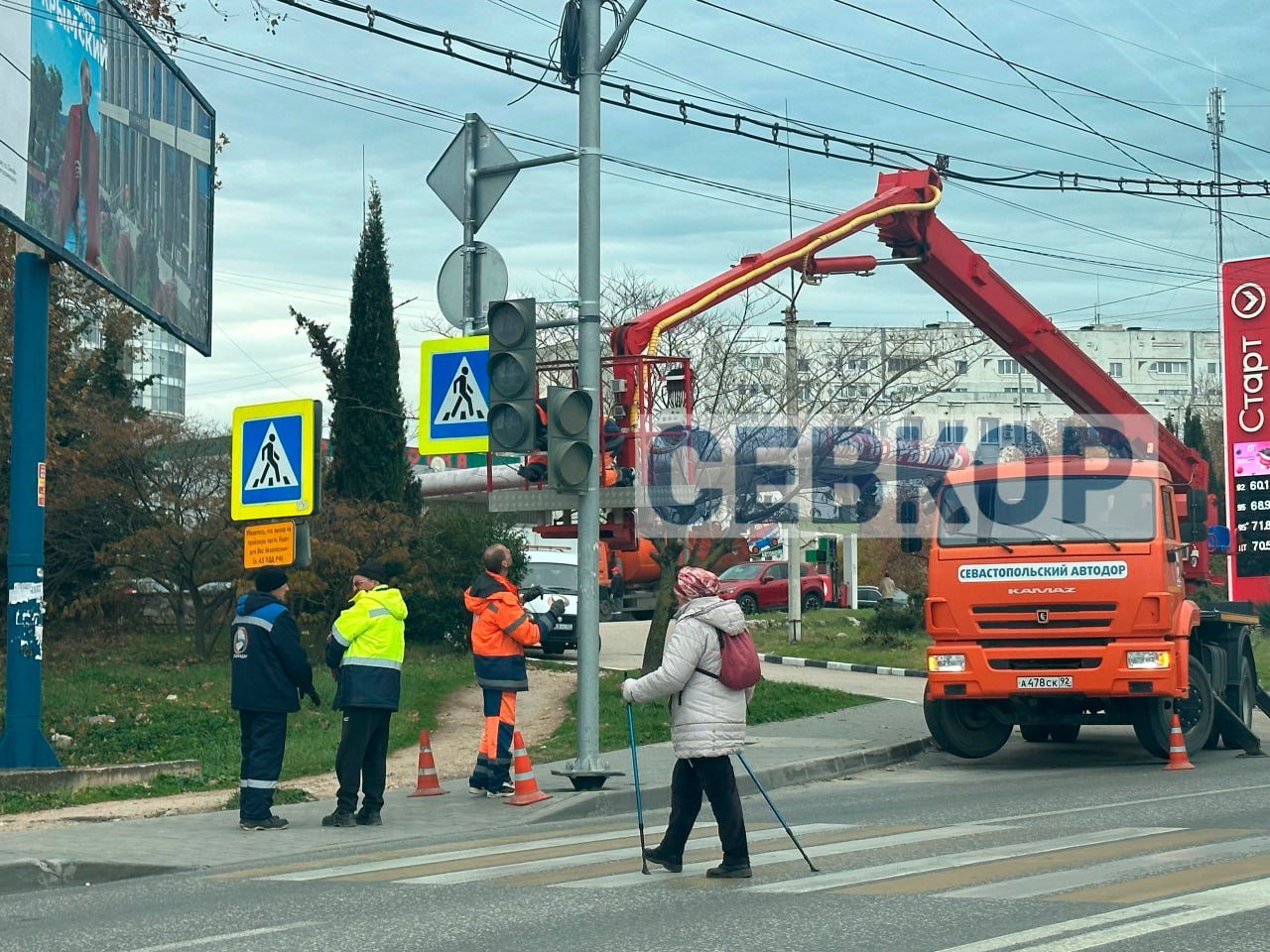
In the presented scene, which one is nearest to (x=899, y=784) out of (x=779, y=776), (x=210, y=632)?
(x=779, y=776)

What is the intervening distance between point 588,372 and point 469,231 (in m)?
1.75

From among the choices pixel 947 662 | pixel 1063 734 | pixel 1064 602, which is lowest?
pixel 1063 734

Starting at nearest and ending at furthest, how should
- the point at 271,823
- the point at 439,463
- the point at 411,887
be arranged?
the point at 411,887 < the point at 271,823 < the point at 439,463

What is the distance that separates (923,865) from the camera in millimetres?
9234

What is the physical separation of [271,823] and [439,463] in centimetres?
4485

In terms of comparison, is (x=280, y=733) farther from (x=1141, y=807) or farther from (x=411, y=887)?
(x=1141, y=807)

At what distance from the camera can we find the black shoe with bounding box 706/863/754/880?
8.90 metres

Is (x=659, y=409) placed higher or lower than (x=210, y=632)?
higher

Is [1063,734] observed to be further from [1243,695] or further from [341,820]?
[341,820]

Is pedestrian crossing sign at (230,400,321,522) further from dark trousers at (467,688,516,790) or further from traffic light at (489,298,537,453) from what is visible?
dark trousers at (467,688,516,790)

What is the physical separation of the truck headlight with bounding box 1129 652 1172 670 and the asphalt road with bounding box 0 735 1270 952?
2601 millimetres

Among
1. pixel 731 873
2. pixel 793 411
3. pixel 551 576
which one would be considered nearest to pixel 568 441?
pixel 731 873

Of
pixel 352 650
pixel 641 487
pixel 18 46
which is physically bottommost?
pixel 352 650

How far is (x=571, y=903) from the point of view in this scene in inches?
322
